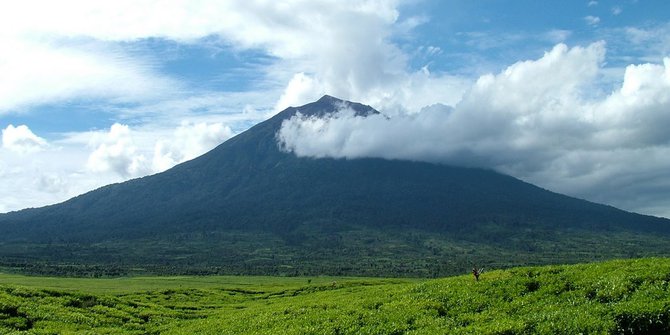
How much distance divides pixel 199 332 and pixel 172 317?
559 inches

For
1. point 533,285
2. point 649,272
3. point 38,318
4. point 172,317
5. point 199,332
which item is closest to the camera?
point 649,272

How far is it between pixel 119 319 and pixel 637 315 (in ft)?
99.8

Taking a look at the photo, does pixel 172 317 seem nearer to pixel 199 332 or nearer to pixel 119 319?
pixel 119 319

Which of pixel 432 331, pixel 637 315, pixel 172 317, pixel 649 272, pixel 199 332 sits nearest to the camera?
pixel 637 315

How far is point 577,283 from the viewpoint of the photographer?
78.9 feet

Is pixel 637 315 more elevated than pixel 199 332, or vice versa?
pixel 637 315

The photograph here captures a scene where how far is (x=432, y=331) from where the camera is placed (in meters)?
20.1

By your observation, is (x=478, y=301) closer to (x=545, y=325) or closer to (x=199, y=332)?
(x=545, y=325)

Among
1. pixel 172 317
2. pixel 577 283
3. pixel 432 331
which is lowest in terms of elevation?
pixel 172 317

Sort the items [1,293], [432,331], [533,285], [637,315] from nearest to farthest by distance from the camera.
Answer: [637,315], [432,331], [533,285], [1,293]

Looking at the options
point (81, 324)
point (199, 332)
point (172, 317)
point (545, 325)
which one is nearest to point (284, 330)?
point (199, 332)

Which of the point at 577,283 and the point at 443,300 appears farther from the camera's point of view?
the point at 443,300

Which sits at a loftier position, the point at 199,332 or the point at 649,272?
the point at 649,272

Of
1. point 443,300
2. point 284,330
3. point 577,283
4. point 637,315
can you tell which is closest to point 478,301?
point 443,300
